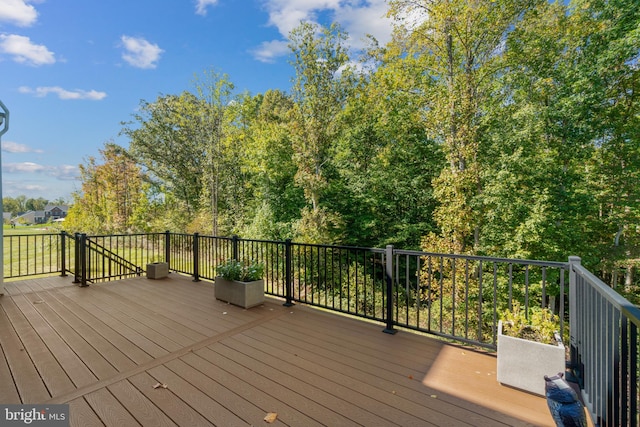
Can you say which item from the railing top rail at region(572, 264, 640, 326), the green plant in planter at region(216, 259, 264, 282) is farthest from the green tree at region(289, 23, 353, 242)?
the railing top rail at region(572, 264, 640, 326)

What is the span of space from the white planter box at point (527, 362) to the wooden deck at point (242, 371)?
3.2 inches

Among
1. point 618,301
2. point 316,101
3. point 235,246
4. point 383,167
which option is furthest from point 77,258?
point 383,167

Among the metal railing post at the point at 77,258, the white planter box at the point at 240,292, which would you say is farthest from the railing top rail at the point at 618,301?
the metal railing post at the point at 77,258

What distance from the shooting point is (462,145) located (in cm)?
844

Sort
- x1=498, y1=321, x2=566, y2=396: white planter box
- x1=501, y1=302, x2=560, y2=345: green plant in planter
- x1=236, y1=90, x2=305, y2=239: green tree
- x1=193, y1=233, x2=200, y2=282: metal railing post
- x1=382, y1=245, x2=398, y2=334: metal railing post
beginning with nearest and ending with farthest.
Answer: x1=498, y1=321, x2=566, y2=396: white planter box → x1=501, y1=302, x2=560, y2=345: green plant in planter → x1=382, y1=245, x2=398, y2=334: metal railing post → x1=193, y1=233, x2=200, y2=282: metal railing post → x1=236, y1=90, x2=305, y2=239: green tree

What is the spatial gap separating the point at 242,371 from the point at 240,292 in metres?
1.66

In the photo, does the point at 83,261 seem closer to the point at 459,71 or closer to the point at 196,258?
the point at 196,258

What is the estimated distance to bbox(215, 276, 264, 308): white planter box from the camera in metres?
3.80

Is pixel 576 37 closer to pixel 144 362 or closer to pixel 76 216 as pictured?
pixel 144 362

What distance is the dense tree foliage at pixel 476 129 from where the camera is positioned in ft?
28.1

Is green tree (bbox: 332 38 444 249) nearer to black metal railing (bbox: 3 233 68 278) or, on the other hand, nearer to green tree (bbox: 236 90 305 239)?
green tree (bbox: 236 90 305 239)

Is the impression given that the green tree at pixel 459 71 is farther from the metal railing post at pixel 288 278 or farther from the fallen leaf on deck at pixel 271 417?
the fallen leaf on deck at pixel 271 417

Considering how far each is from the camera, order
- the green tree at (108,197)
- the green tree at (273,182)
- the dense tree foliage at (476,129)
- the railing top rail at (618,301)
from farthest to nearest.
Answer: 1. the green tree at (108,197)
2. the green tree at (273,182)
3. the dense tree foliage at (476,129)
4. the railing top rail at (618,301)

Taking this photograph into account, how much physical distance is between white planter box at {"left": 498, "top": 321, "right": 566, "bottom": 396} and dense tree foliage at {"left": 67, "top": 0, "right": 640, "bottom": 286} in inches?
280
